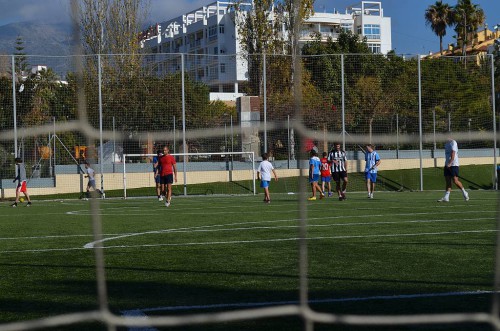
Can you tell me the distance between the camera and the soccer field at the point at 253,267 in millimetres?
6000

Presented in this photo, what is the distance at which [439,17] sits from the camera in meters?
44.8

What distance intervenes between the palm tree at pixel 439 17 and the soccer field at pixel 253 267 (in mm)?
30999

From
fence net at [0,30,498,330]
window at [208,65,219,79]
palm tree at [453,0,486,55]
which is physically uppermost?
palm tree at [453,0,486,55]

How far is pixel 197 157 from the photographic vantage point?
32.7 meters

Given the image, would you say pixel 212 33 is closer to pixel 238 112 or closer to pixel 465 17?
pixel 465 17

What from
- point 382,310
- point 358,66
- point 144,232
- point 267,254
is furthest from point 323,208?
point 358,66

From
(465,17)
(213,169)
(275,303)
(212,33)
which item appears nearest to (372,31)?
(212,33)

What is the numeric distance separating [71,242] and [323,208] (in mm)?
8010

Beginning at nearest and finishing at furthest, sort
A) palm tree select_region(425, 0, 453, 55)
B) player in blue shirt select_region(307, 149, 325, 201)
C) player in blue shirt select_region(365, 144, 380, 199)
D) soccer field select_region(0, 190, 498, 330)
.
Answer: soccer field select_region(0, 190, 498, 330)
player in blue shirt select_region(307, 149, 325, 201)
player in blue shirt select_region(365, 144, 380, 199)
palm tree select_region(425, 0, 453, 55)

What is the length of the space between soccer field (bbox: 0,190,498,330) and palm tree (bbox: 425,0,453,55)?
3100cm

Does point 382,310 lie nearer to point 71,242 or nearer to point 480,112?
point 71,242

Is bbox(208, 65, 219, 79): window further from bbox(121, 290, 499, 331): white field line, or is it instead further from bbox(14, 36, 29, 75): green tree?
bbox(121, 290, 499, 331): white field line

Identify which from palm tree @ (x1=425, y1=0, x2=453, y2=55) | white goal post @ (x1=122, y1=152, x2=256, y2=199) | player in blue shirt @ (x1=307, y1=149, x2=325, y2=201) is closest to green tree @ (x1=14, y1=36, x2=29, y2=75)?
white goal post @ (x1=122, y1=152, x2=256, y2=199)

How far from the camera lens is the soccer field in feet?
19.7
